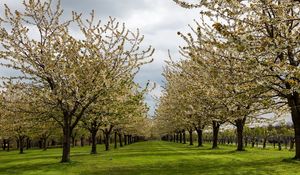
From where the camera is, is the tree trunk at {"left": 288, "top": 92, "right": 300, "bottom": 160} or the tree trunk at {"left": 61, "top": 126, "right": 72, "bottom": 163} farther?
the tree trunk at {"left": 61, "top": 126, "right": 72, "bottom": 163}

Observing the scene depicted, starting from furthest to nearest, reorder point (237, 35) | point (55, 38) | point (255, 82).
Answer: point (55, 38), point (255, 82), point (237, 35)

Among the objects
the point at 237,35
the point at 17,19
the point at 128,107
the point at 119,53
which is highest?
the point at 17,19

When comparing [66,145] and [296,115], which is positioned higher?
[296,115]

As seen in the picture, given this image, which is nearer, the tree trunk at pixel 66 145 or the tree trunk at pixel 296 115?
the tree trunk at pixel 296 115

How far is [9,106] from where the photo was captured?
103ft

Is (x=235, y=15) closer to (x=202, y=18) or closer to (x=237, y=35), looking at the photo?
(x=237, y=35)

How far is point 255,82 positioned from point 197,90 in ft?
27.6

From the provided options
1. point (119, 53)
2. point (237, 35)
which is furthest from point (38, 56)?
point (237, 35)

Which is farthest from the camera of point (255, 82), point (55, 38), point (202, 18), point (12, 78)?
point (55, 38)

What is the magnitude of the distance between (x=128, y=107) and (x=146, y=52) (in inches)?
197

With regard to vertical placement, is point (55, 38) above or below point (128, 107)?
above

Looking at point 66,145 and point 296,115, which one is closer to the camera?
point 296,115

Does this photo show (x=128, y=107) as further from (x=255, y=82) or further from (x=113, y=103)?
(x=255, y=82)

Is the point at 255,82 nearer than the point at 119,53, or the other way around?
the point at 255,82
